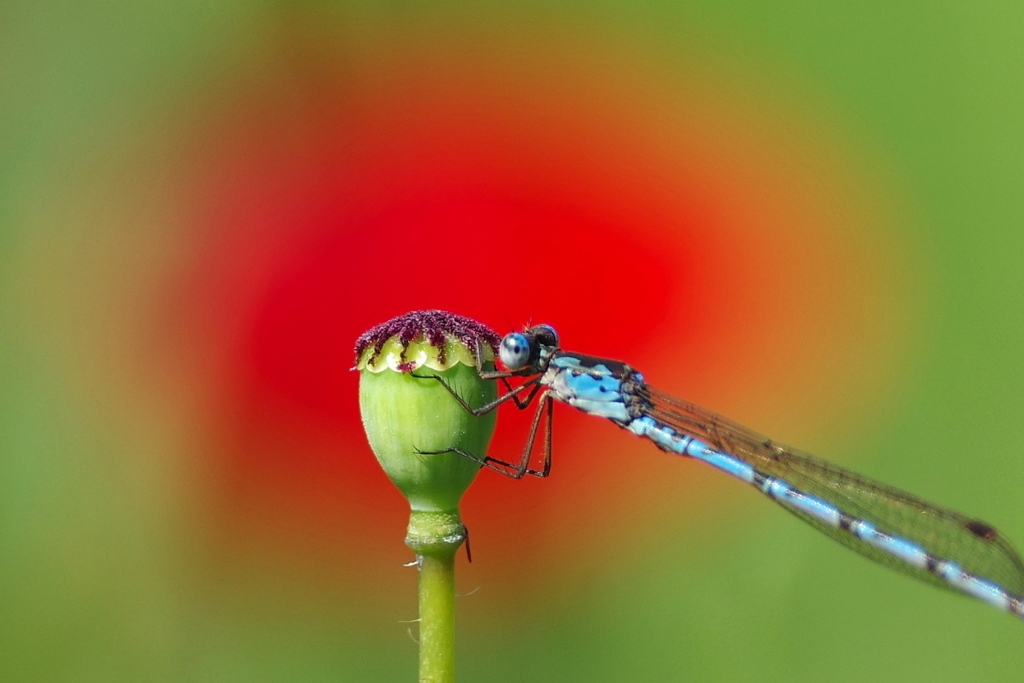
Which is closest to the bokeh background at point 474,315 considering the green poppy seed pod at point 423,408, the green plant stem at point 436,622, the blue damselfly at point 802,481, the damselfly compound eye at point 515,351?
the blue damselfly at point 802,481

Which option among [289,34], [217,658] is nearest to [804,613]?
[217,658]

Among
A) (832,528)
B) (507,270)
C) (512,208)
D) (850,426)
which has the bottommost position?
(832,528)

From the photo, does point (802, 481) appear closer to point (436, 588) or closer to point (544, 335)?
point (544, 335)

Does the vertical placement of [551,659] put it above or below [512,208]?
below

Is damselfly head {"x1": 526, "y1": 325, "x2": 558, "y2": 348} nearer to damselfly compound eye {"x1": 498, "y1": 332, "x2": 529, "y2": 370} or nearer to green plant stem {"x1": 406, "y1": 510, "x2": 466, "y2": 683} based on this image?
damselfly compound eye {"x1": 498, "y1": 332, "x2": 529, "y2": 370}

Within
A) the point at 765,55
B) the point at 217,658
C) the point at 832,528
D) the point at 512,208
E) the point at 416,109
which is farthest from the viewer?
the point at 765,55

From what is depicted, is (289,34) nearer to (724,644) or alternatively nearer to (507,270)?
(507,270)
